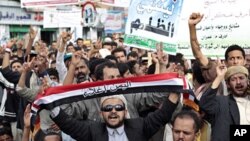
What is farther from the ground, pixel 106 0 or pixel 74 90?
pixel 106 0

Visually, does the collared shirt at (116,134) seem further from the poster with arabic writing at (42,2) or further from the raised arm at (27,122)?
the poster with arabic writing at (42,2)

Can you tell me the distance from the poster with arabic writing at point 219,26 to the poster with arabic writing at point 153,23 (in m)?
0.19

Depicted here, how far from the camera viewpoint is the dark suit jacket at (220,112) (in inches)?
162

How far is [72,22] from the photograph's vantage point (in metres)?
13.5

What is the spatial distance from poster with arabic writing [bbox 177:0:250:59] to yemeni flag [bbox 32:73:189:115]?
2.34m

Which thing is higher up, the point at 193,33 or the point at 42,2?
the point at 42,2

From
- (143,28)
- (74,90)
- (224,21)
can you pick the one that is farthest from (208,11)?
(74,90)

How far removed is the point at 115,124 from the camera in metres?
3.90

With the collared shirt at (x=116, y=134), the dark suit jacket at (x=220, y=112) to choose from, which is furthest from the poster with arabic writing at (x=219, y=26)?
the collared shirt at (x=116, y=134)

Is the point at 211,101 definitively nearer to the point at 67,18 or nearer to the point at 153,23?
the point at 153,23

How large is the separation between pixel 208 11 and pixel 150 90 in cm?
277

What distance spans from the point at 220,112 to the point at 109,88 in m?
0.86

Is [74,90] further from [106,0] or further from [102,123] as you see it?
[106,0]

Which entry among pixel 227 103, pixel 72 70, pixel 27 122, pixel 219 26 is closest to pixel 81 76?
pixel 72 70
